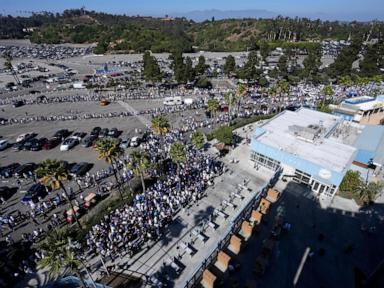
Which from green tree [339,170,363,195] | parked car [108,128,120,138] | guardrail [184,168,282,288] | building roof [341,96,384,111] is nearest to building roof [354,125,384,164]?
green tree [339,170,363,195]

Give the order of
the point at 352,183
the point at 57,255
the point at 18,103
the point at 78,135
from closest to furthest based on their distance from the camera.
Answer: the point at 57,255, the point at 352,183, the point at 78,135, the point at 18,103

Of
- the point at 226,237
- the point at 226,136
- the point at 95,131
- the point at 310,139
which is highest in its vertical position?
the point at 310,139

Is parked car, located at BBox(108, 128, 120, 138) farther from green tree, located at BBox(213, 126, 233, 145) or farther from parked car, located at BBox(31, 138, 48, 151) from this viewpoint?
green tree, located at BBox(213, 126, 233, 145)

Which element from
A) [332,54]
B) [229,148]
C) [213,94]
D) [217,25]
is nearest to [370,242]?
[229,148]

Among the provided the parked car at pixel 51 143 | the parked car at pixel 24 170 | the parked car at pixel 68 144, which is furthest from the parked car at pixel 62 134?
the parked car at pixel 24 170

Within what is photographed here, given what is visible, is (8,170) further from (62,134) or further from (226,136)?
(226,136)

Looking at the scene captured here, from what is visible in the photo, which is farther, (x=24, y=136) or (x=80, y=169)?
(x=24, y=136)

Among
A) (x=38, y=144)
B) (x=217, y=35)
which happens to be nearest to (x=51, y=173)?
(x=38, y=144)
